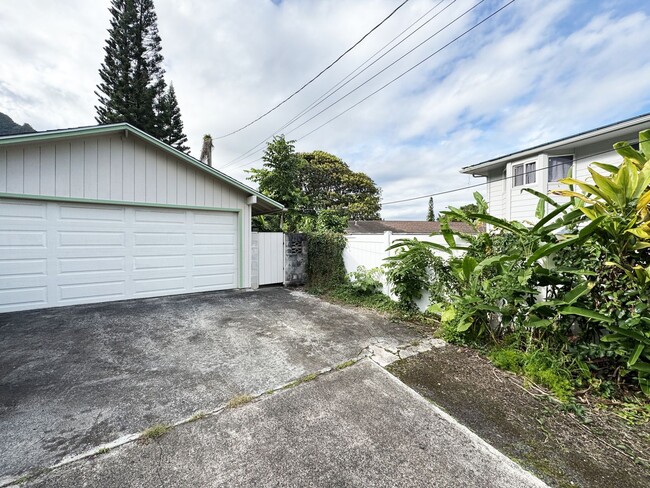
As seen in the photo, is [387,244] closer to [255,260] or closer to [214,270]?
[255,260]

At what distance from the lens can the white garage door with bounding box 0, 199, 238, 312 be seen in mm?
4918

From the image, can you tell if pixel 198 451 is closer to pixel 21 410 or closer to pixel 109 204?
pixel 21 410

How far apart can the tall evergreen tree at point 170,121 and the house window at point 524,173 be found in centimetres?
2062

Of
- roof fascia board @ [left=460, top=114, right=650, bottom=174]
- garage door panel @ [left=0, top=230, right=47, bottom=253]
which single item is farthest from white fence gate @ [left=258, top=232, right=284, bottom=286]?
roof fascia board @ [left=460, top=114, right=650, bottom=174]

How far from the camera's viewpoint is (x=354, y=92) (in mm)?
7844

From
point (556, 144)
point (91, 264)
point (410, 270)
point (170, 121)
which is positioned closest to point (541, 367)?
point (410, 270)

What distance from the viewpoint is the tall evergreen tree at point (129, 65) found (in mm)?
17188

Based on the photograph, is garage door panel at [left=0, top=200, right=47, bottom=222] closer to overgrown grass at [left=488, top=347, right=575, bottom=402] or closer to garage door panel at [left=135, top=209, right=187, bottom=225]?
garage door panel at [left=135, top=209, right=187, bottom=225]

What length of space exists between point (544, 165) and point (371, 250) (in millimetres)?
7036

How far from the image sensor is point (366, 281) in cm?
577

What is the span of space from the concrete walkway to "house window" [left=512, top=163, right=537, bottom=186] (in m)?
9.56

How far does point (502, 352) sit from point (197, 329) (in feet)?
13.1

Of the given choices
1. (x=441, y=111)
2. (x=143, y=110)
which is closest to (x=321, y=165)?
(x=143, y=110)

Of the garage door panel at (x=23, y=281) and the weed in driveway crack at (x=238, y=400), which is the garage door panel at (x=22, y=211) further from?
the weed in driveway crack at (x=238, y=400)
